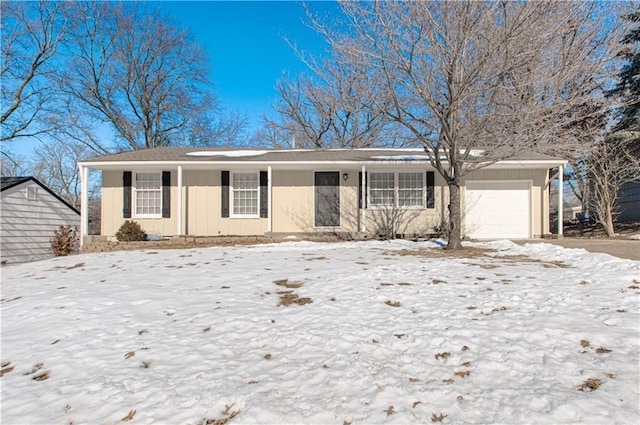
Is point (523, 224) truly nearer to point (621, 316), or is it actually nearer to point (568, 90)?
point (568, 90)

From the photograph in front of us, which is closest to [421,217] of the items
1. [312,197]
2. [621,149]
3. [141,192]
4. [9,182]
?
[312,197]

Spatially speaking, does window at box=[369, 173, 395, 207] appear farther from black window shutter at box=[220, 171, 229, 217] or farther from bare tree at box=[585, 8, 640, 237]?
bare tree at box=[585, 8, 640, 237]

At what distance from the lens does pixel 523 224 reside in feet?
39.0

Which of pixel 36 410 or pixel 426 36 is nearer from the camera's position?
pixel 36 410

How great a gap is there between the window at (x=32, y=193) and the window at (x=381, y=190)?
1283 centimetres

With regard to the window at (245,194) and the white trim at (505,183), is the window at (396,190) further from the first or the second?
the window at (245,194)

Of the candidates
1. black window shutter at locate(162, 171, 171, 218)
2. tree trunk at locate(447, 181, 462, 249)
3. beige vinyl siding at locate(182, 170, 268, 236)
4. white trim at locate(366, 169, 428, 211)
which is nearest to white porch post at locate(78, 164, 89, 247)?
black window shutter at locate(162, 171, 171, 218)

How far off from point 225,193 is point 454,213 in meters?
7.47

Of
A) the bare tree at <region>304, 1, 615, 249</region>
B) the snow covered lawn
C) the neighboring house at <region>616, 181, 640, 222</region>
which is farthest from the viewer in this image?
the neighboring house at <region>616, 181, 640, 222</region>

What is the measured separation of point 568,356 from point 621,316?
1300mm

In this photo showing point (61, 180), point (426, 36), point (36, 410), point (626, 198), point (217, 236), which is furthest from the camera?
point (61, 180)

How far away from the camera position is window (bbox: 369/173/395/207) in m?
12.1

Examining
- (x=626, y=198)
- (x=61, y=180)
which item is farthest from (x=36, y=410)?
(x=61, y=180)

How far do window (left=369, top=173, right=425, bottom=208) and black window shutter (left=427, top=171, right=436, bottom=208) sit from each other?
0.20 metres
